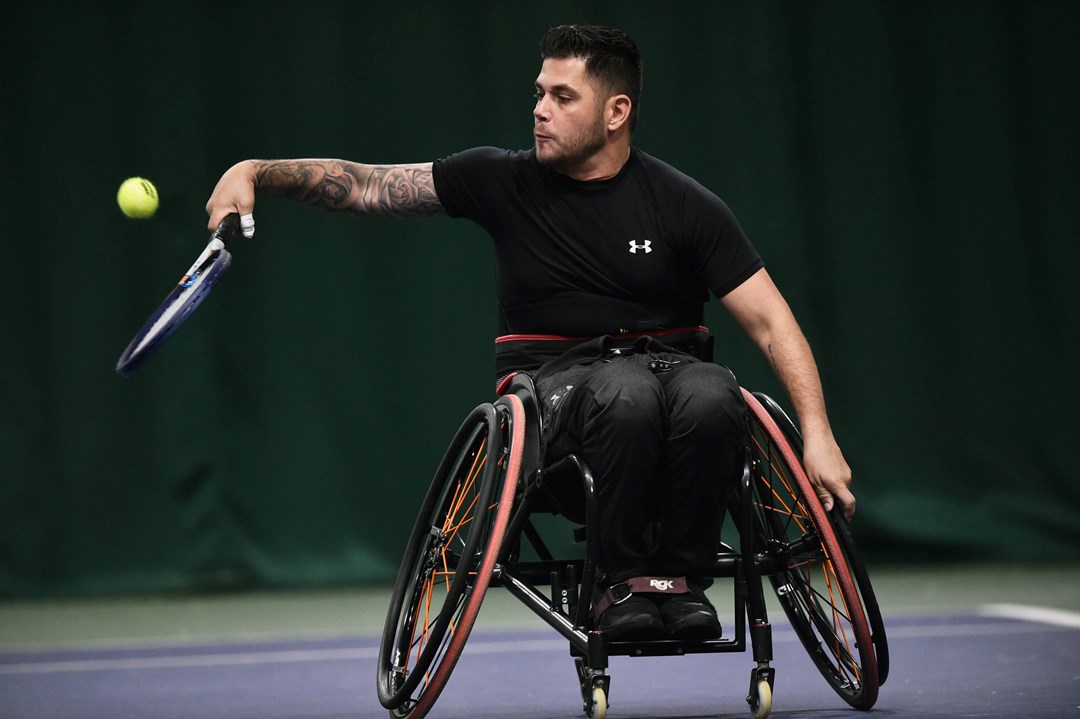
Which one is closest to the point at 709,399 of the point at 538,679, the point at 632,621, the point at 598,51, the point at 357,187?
the point at 632,621

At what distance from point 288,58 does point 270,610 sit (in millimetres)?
1876

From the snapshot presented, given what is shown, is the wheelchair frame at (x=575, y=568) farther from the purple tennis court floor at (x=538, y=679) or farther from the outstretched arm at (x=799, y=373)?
the purple tennis court floor at (x=538, y=679)

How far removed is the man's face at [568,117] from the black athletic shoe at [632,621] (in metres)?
0.76

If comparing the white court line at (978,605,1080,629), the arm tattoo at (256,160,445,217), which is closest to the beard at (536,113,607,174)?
the arm tattoo at (256,160,445,217)

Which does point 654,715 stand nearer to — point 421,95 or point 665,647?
point 665,647

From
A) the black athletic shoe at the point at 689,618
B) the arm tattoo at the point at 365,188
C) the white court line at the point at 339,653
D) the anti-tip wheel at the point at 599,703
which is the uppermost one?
the arm tattoo at the point at 365,188

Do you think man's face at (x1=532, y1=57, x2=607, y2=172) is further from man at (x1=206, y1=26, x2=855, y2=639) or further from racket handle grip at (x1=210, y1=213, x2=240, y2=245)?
racket handle grip at (x1=210, y1=213, x2=240, y2=245)

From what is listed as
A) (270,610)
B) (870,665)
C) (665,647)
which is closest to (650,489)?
(665,647)

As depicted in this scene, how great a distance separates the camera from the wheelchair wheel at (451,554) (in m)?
2.04

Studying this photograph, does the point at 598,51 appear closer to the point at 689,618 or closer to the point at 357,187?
the point at 357,187

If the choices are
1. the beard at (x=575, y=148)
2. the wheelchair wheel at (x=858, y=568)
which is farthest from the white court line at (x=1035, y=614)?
the beard at (x=575, y=148)

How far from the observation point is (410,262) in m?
4.94

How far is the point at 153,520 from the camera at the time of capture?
480 cm

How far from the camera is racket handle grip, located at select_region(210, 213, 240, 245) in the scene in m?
2.22
